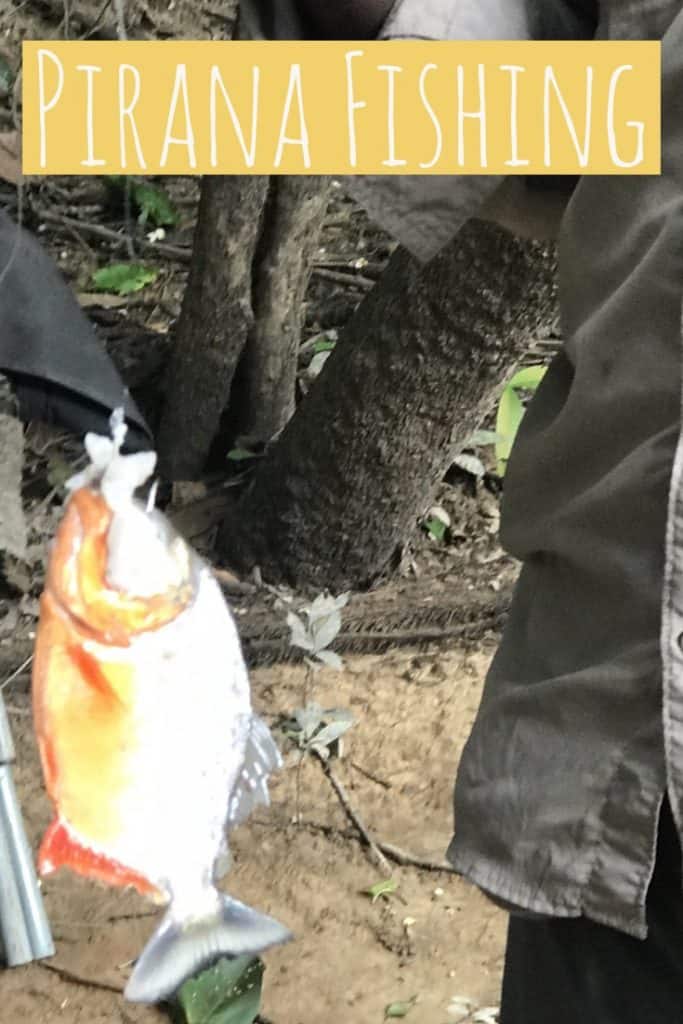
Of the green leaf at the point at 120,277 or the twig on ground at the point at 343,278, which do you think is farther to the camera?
the twig on ground at the point at 343,278

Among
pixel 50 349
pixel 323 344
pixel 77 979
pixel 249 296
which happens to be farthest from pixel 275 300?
pixel 50 349

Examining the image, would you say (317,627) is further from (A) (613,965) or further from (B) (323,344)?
(B) (323,344)

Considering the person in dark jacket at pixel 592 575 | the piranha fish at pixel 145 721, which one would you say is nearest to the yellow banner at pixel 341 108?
the person in dark jacket at pixel 592 575

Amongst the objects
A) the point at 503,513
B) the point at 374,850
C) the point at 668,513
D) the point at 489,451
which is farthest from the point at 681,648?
the point at 489,451

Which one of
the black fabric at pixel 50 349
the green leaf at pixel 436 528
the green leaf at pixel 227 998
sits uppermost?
the black fabric at pixel 50 349

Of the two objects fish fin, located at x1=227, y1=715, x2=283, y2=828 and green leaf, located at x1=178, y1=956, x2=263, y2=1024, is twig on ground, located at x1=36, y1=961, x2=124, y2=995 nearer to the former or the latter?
green leaf, located at x1=178, y1=956, x2=263, y2=1024

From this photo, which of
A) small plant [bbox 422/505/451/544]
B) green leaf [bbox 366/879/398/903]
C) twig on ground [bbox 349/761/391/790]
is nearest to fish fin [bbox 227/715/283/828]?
green leaf [bbox 366/879/398/903]

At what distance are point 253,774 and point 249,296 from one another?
110 centimetres

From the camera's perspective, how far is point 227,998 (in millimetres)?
1084

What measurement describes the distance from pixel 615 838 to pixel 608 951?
0.45 feet

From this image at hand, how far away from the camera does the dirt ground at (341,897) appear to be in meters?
1.48

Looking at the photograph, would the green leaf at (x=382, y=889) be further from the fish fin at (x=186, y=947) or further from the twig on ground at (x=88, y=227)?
the fish fin at (x=186, y=947)

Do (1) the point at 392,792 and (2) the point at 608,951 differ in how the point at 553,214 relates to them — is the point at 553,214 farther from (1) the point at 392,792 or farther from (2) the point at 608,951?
(1) the point at 392,792

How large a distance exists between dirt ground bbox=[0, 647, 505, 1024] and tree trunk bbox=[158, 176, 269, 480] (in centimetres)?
41
